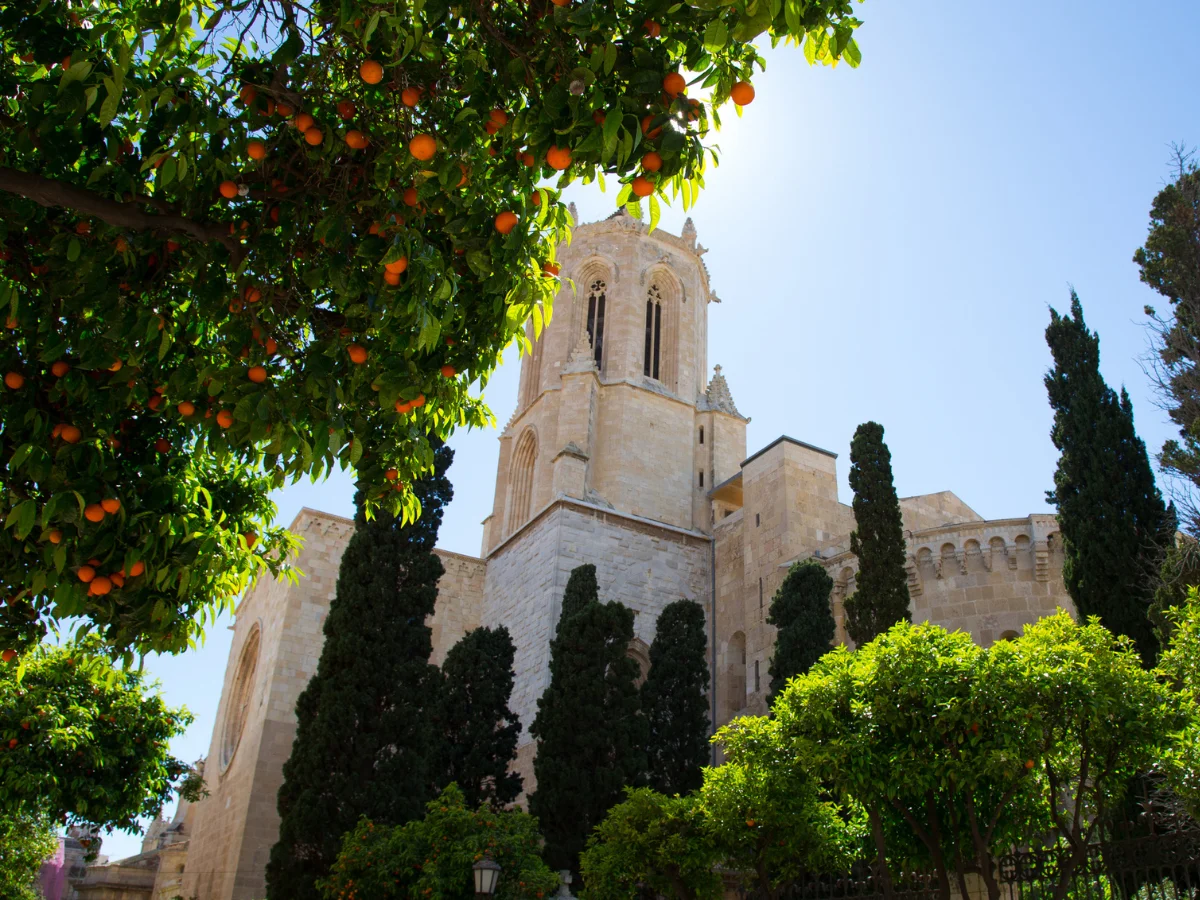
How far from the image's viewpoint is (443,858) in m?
10.0

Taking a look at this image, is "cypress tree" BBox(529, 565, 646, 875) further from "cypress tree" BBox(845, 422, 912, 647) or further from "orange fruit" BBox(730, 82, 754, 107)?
"orange fruit" BBox(730, 82, 754, 107)

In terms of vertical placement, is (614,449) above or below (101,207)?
above

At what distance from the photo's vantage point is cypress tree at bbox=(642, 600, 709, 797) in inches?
559

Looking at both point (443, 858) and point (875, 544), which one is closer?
point (443, 858)

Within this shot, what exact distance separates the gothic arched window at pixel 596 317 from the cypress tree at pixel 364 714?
37.0 feet

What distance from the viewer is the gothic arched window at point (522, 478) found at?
82.3 ft

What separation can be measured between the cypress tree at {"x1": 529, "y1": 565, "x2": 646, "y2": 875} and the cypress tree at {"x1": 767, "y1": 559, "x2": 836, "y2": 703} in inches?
86.7

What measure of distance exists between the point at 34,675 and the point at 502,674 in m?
6.54

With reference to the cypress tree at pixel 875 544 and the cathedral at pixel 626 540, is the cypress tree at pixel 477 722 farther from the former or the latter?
the cypress tree at pixel 875 544

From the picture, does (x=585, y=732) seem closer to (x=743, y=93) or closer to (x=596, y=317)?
(x=743, y=93)

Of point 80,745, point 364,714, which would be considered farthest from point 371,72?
point 364,714

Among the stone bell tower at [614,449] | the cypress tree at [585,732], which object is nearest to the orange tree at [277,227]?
the cypress tree at [585,732]

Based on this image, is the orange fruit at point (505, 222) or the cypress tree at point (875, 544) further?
the cypress tree at point (875, 544)

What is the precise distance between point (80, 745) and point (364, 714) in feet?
12.1
